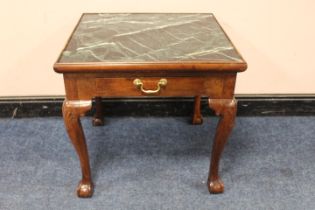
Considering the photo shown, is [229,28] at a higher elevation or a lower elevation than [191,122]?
higher

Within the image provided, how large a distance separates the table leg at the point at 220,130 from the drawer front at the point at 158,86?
0.05 m

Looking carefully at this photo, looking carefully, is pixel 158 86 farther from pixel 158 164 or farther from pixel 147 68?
pixel 158 164

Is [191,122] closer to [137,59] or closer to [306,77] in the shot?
[306,77]

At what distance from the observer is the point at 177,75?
1135mm

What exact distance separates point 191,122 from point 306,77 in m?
0.63

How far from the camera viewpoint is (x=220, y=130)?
1270mm

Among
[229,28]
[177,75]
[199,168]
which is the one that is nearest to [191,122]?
[199,168]

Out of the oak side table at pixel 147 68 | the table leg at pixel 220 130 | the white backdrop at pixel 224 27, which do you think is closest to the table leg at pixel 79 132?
the oak side table at pixel 147 68

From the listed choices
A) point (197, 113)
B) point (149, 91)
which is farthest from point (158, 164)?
point (149, 91)

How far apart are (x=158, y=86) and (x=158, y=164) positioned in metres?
0.55

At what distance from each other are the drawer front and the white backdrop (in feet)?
1.93

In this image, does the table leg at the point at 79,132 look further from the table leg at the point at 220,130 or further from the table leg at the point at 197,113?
the table leg at the point at 197,113

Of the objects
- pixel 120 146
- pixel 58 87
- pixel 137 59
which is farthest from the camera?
pixel 58 87

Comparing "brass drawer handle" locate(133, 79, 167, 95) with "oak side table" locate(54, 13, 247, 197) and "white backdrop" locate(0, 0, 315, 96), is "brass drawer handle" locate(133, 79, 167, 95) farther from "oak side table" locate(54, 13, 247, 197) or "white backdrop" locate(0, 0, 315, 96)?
"white backdrop" locate(0, 0, 315, 96)
